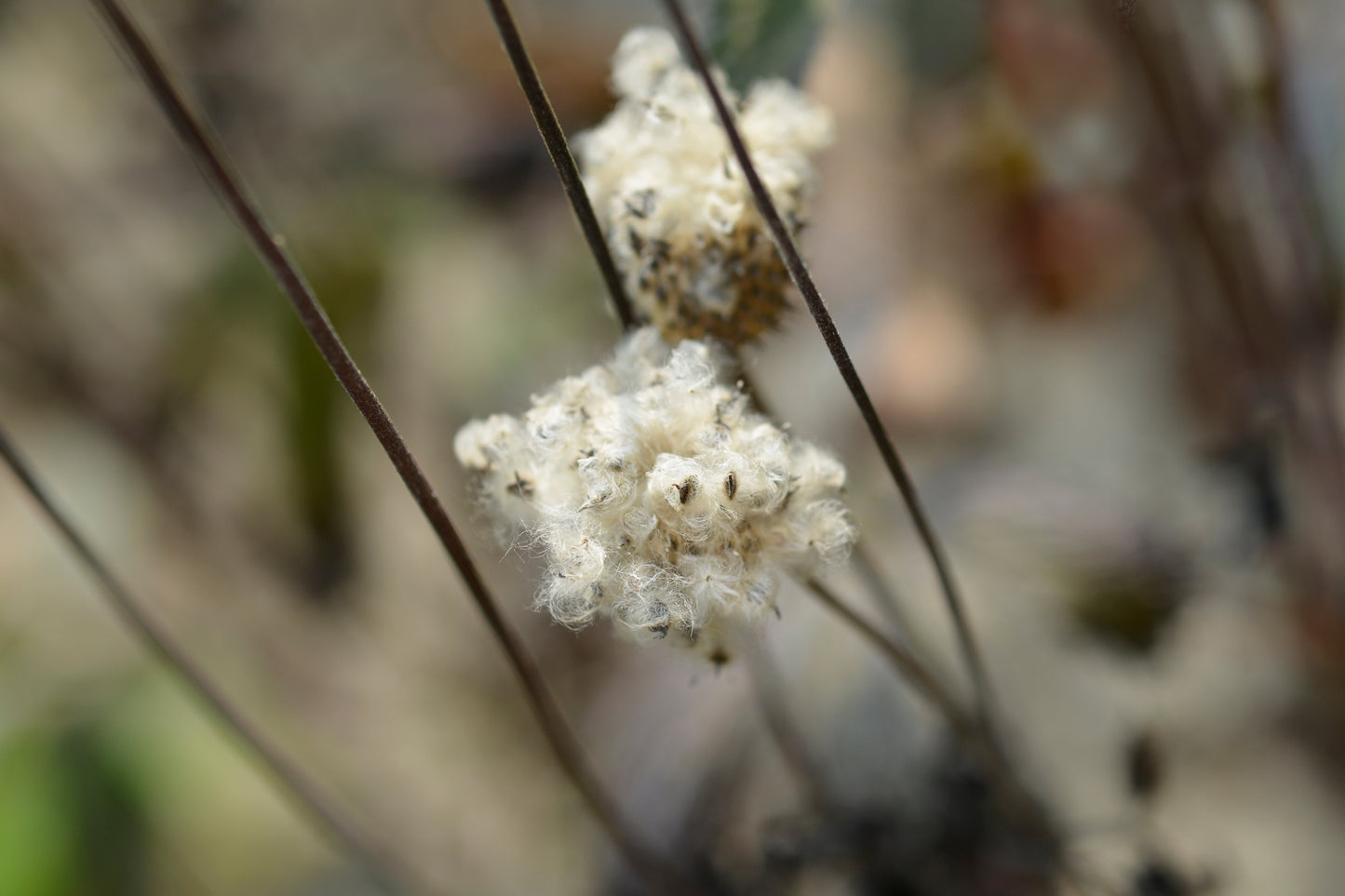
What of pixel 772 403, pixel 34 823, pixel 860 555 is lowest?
pixel 34 823

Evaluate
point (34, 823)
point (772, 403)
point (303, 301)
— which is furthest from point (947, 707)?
point (34, 823)

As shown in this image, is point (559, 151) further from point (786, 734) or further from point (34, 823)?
point (34, 823)

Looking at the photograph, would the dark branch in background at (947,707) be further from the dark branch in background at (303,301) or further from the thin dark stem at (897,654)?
the dark branch in background at (303,301)

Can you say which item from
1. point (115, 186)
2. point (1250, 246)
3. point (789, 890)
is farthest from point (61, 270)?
point (1250, 246)

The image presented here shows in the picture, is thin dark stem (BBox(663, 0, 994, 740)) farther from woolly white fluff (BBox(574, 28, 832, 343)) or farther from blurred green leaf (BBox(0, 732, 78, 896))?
blurred green leaf (BBox(0, 732, 78, 896))

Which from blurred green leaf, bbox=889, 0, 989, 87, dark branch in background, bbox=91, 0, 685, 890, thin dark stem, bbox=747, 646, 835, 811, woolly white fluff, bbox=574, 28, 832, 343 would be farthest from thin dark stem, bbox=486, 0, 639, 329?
blurred green leaf, bbox=889, 0, 989, 87

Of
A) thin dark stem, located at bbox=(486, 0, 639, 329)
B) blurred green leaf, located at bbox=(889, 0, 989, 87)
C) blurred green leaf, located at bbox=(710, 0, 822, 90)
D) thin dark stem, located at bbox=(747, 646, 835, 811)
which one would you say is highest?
blurred green leaf, located at bbox=(889, 0, 989, 87)

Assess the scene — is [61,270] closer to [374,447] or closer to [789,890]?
[374,447]
